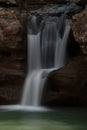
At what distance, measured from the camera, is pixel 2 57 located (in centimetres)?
1571

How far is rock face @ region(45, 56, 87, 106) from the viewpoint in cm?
1483

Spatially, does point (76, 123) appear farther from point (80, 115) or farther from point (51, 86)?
point (51, 86)

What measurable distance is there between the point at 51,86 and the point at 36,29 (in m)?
2.66

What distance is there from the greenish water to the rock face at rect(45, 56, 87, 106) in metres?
1.15

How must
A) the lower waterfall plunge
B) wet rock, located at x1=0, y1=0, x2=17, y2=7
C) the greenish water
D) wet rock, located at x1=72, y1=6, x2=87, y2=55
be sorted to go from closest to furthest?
the greenish water, wet rock, located at x1=72, y1=6, x2=87, y2=55, the lower waterfall plunge, wet rock, located at x1=0, y1=0, x2=17, y2=7

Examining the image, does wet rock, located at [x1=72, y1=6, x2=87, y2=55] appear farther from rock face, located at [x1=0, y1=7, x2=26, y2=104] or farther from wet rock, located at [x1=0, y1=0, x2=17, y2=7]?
wet rock, located at [x1=0, y1=0, x2=17, y2=7]

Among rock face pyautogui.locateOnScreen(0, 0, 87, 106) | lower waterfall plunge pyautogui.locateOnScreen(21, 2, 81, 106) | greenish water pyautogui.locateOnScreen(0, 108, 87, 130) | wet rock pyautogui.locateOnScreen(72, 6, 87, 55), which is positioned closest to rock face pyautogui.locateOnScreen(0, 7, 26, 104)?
rock face pyautogui.locateOnScreen(0, 0, 87, 106)

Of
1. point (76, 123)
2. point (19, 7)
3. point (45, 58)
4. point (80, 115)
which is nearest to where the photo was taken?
point (76, 123)

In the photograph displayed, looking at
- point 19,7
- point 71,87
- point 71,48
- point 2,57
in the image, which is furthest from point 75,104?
point 19,7

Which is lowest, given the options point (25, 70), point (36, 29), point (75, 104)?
point (75, 104)

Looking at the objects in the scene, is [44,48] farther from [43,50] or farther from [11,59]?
[11,59]

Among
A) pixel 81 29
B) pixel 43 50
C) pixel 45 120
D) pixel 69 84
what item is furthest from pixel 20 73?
pixel 45 120

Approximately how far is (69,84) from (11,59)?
2.51m

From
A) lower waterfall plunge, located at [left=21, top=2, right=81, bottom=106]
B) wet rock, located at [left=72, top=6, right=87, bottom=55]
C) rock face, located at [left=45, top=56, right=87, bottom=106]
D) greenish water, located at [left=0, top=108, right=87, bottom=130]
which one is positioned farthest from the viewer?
lower waterfall plunge, located at [left=21, top=2, right=81, bottom=106]
